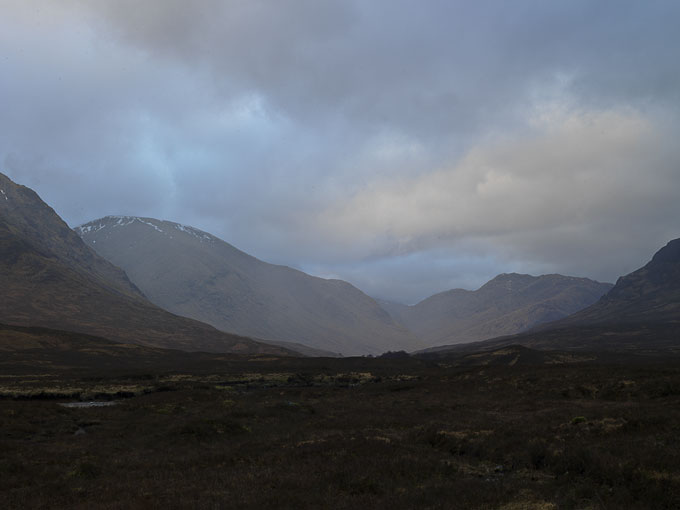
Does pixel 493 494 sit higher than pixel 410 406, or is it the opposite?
pixel 493 494

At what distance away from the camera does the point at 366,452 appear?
22344mm

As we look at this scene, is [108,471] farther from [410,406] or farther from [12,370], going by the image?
[12,370]

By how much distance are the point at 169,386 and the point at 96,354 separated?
7353cm

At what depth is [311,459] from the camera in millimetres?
21594

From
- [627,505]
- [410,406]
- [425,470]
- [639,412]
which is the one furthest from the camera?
[410,406]

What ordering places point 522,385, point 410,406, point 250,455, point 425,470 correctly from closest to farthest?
point 425,470 < point 250,455 < point 410,406 < point 522,385

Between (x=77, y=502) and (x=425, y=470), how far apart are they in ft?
43.5

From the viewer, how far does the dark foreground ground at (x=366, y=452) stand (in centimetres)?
1527

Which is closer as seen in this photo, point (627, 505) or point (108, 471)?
point (627, 505)

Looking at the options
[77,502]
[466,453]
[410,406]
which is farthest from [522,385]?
[77,502]

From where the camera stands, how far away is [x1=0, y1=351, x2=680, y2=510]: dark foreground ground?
1527 cm

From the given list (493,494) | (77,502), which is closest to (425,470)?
(493,494)

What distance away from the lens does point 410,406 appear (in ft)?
147

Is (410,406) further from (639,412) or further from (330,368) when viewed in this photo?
(330,368)
